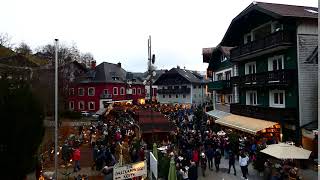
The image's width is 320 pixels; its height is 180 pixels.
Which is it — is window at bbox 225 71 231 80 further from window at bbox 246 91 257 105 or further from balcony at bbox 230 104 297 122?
balcony at bbox 230 104 297 122

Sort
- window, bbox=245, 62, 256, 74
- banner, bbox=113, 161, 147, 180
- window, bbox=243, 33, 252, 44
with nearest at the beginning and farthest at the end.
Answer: banner, bbox=113, 161, 147, 180, window, bbox=245, 62, 256, 74, window, bbox=243, 33, 252, 44

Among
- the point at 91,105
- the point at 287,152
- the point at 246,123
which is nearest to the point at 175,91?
the point at 91,105

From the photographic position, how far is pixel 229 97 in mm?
41312

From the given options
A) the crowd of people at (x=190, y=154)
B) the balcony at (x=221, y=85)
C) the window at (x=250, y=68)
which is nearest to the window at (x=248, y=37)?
the window at (x=250, y=68)

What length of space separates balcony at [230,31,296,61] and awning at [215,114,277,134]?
521cm

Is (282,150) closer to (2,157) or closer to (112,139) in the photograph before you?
(2,157)

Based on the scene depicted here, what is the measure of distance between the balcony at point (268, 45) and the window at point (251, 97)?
3.18 m

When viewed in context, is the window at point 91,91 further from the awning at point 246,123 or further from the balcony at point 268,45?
the balcony at point 268,45

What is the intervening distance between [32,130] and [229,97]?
Answer: 34.3 meters

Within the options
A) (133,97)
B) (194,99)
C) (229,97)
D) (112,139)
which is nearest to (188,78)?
(194,99)

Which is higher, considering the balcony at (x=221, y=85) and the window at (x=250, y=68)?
the window at (x=250, y=68)

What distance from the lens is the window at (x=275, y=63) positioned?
26.9 m

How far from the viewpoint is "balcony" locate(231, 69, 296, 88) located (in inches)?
984

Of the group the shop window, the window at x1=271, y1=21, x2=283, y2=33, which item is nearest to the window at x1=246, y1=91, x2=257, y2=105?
the window at x1=271, y1=21, x2=283, y2=33
